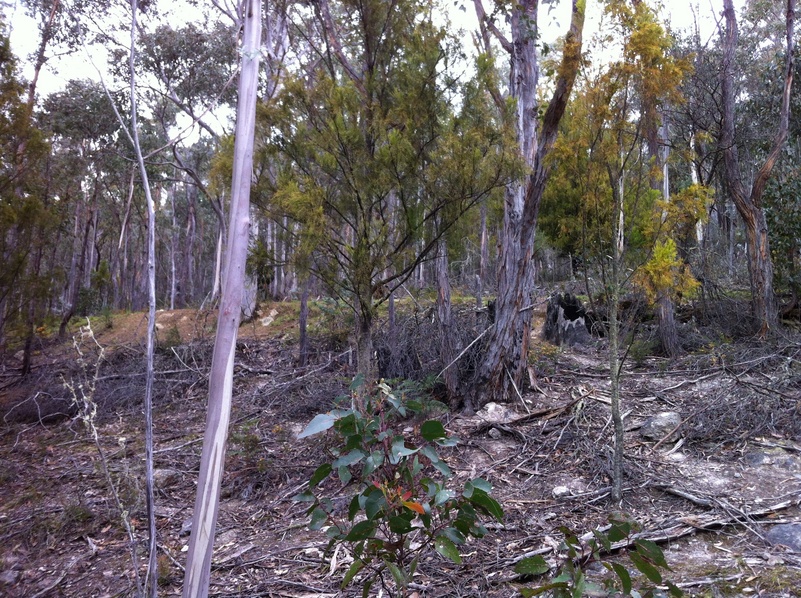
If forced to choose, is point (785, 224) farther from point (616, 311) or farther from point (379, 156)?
point (379, 156)

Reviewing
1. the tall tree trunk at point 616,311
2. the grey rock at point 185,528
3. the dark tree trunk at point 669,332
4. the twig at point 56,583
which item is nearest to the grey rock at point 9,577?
the twig at point 56,583

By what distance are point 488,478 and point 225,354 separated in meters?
3.04

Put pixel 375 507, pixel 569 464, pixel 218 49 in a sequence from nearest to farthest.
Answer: pixel 375 507
pixel 569 464
pixel 218 49

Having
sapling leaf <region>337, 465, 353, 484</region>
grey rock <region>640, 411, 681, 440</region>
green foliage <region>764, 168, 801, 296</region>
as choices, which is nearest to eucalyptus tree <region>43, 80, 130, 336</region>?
grey rock <region>640, 411, 681, 440</region>

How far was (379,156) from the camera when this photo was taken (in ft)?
16.3

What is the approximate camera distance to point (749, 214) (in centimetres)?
850

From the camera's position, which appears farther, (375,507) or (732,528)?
(732,528)

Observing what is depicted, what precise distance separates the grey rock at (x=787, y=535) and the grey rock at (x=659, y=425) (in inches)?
64.5

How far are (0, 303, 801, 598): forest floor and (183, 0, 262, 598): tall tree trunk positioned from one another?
50 cm

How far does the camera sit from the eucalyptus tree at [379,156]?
4.84 meters

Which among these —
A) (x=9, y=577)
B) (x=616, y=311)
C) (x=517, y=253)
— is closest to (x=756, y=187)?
(x=517, y=253)

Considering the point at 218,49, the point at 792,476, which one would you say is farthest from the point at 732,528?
the point at 218,49

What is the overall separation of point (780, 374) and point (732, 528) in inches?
127

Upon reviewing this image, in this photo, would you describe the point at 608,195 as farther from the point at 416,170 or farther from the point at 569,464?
the point at 569,464
